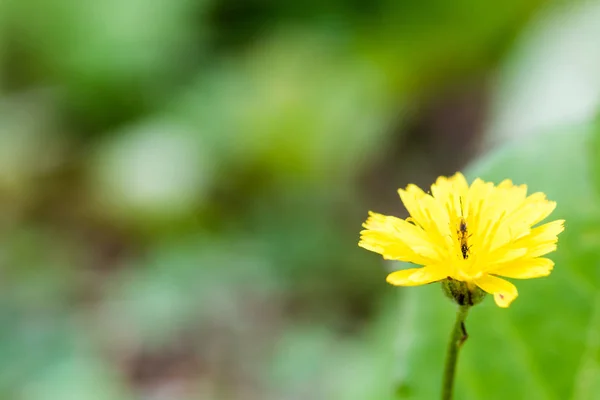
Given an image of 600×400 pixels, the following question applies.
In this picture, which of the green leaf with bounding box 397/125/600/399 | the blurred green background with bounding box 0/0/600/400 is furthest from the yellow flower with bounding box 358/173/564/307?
the blurred green background with bounding box 0/0/600/400

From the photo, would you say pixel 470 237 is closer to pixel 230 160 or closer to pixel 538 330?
pixel 538 330

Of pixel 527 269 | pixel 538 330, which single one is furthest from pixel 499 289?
pixel 538 330

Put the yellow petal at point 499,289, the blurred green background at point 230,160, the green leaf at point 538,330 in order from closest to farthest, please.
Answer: the yellow petal at point 499,289 < the green leaf at point 538,330 < the blurred green background at point 230,160

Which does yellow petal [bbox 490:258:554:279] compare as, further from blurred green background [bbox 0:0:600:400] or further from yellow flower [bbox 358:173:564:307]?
blurred green background [bbox 0:0:600:400]

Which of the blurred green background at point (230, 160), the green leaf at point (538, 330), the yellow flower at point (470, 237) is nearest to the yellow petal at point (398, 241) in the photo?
the yellow flower at point (470, 237)

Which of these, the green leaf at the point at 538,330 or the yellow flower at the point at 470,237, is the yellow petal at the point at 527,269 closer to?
the yellow flower at the point at 470,237

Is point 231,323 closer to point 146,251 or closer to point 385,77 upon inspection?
point 146,251
